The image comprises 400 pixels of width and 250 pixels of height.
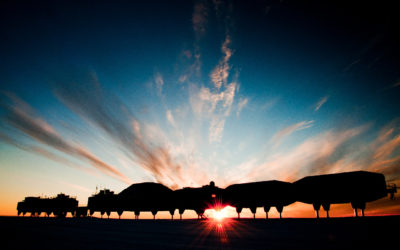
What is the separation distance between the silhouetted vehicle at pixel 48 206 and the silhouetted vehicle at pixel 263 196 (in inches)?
2235

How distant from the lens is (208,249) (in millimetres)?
6078

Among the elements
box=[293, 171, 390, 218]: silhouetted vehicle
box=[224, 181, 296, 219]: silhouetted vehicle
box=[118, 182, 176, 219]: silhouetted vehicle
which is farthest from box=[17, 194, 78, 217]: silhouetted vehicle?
box=[293, 171, 390, 218]: silhouetted vehicle

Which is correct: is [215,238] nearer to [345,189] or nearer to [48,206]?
[345,189]

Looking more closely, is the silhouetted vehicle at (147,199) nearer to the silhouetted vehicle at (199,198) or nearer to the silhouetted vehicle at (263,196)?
the silhouetted vehicle at (199,198)

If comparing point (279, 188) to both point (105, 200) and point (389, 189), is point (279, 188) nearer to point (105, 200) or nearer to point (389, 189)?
point (389, 189)

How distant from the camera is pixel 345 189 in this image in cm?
3338

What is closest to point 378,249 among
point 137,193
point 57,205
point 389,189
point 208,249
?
point 208,249

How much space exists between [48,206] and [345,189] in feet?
284

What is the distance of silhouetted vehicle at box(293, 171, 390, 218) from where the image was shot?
3205cm

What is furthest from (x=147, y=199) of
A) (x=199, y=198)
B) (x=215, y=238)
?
(x=215, y=238)

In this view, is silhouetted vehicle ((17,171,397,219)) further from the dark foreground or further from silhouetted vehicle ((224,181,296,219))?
the dark foreground

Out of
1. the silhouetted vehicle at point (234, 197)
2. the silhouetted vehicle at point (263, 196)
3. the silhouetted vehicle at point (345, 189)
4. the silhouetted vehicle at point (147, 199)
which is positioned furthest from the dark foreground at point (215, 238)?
the silhouetted vehicle at point (147, 199)

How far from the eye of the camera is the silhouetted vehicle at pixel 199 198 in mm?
44562

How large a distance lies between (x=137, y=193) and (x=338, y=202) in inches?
2084
